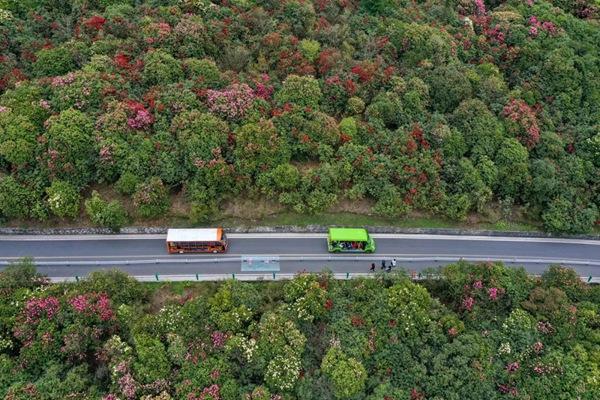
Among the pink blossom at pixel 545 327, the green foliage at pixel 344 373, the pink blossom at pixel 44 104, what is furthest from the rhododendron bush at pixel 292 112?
the green foliage at pixel 344 373

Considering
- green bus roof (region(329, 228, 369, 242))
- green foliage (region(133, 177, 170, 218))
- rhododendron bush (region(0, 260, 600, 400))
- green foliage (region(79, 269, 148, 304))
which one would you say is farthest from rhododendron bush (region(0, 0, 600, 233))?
rhododendron bush (region(0, 260, 600, 400))

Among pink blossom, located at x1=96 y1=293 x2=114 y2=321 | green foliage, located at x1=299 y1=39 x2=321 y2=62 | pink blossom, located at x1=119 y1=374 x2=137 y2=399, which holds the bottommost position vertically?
pink blossom, located at x1=119 y1=374 x2=137 y2=399

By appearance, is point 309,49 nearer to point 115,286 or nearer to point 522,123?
point 522,123

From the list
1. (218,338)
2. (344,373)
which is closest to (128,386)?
(218,338)

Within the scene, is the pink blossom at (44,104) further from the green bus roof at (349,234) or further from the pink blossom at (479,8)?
the pink blossom at (479,8)

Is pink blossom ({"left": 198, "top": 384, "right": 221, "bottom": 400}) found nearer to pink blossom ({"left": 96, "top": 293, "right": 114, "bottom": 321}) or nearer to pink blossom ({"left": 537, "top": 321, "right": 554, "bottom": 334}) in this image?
pink blossom ({"left": 96, "top": 293, "right": 114, "bottom": 321})

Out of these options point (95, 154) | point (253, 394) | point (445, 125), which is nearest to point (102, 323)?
point (253, 394)

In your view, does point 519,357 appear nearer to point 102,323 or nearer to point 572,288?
point 572,288
